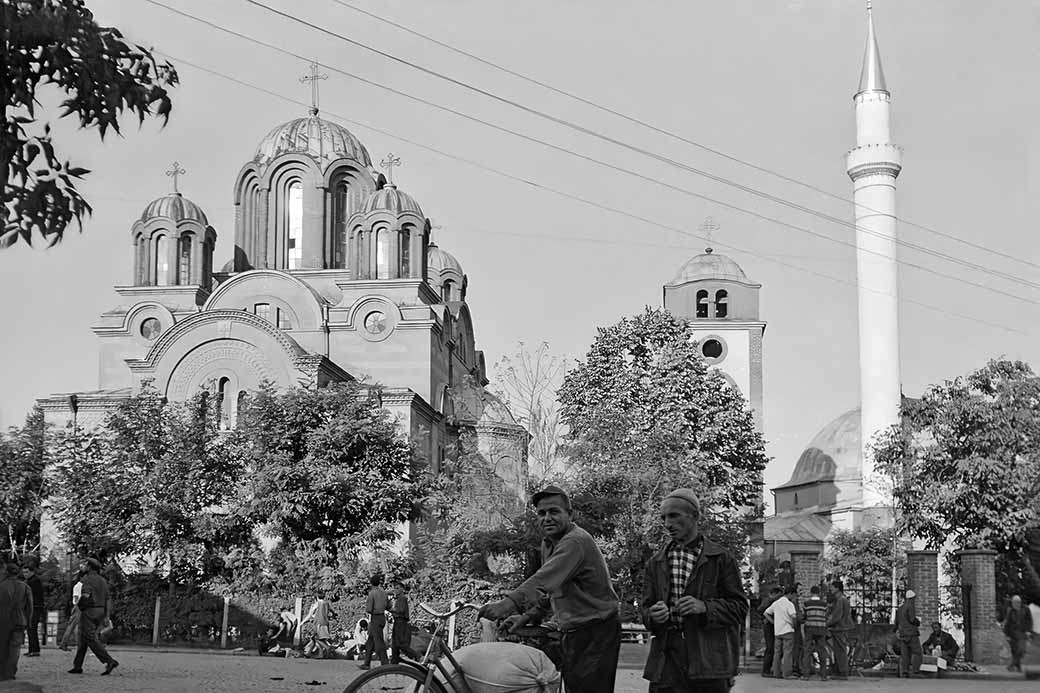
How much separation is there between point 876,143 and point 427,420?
18599 mm

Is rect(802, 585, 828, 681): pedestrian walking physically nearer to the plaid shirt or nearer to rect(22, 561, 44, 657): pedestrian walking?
rect(22, 561, 44, 657): pedestrian walking

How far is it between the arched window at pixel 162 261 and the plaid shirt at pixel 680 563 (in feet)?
140

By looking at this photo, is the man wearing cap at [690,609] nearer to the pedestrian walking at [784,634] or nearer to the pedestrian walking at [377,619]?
the pedestrian walking at [377,619]

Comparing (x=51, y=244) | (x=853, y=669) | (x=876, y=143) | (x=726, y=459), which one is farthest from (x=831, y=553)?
(x=51, y=244)

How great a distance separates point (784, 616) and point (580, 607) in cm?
1272

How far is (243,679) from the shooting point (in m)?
16.5

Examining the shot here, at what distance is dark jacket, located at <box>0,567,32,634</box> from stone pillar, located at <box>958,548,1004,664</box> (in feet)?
51.0

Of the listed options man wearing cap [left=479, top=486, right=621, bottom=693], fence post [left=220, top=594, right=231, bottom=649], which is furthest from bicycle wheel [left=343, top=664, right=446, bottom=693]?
fence post [left=220, top=594, right=231, bottom=649]

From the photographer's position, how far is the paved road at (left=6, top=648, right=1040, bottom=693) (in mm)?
14828

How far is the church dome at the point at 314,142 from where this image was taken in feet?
160

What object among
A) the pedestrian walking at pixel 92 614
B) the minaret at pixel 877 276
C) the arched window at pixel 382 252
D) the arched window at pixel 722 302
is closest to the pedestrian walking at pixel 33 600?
the pedestrian walking at pixel 92 614

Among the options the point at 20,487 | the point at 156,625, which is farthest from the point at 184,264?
the point at 156,625

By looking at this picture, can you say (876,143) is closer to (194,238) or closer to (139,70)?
(194,238)

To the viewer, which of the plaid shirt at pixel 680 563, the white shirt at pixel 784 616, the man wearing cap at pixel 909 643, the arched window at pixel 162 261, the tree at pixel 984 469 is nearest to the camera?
the plaid shirt at pixel 680 563
